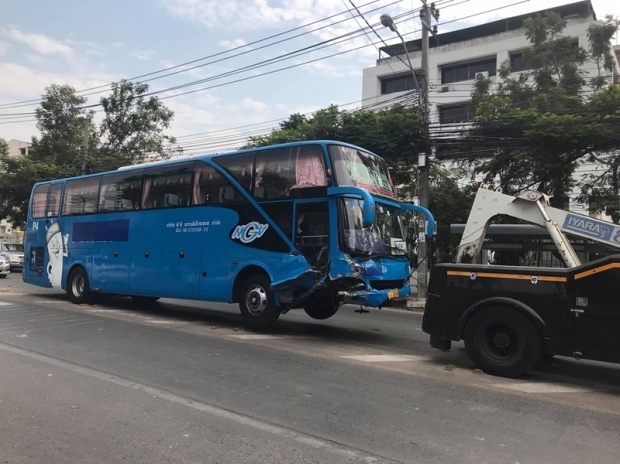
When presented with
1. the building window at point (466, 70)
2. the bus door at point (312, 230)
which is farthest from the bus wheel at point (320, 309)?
the building window at point (466, 70)

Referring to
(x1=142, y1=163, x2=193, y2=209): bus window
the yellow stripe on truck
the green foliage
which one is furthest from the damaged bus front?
the green foliage

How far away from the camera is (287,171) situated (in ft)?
30.7

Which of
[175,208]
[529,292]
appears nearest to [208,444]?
[529,292]

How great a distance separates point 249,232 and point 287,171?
1.51 meters

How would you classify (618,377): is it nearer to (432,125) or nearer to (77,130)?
(432,125)

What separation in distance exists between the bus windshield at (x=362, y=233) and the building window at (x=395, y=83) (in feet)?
129

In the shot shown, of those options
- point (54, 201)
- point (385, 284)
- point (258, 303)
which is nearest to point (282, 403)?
point (385, 284)

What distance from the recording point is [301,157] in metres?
9.16

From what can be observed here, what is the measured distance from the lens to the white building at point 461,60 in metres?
38.8

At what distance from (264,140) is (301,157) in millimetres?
11326

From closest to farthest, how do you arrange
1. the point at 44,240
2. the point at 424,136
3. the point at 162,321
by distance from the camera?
1. the point at 162,321
2. the point at 44,240
3. the point at 424,136

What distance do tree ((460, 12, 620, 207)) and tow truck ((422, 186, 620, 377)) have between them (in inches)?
321

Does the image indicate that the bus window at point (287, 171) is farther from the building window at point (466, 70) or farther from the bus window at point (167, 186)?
the building window at point (466, 70)

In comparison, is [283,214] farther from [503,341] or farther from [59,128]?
[59,128]
